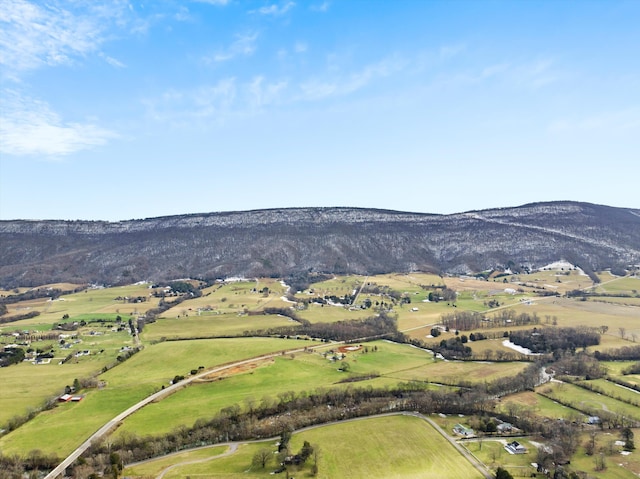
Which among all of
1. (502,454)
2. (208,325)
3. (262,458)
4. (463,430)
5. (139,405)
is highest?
(208,325)

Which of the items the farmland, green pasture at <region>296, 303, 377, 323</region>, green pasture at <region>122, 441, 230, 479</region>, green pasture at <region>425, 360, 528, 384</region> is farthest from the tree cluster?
green pasture at <region>122, 441, 230, 479</region>

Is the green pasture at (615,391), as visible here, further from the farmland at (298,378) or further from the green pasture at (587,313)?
the green pasture at (587,313)

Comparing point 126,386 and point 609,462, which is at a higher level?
point 609,462

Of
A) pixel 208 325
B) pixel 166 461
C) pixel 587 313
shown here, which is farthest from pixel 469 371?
pixel 208 325

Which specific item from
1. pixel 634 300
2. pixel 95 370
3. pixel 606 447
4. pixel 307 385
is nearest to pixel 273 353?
pixel 307 385

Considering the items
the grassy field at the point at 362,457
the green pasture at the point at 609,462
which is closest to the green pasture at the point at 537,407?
the green pasture at the point at 609,462

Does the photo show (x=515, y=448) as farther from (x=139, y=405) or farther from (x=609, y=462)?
(x=139, y=405)

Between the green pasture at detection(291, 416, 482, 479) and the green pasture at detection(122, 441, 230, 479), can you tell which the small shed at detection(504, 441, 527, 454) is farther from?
the green pasture at detection(122, 441, 230, 479)
